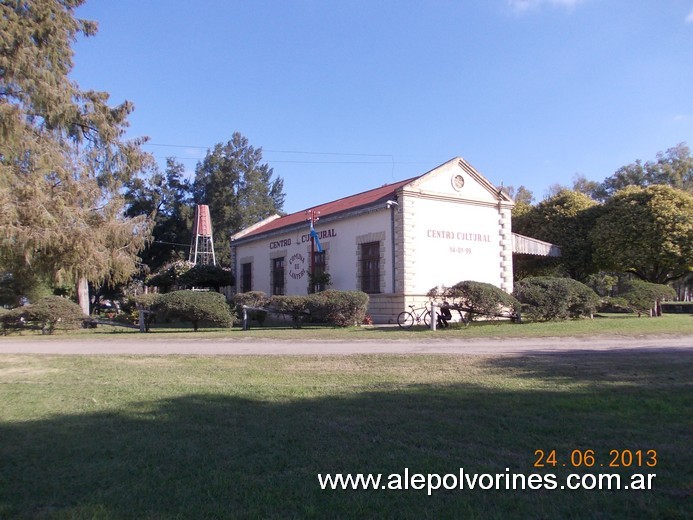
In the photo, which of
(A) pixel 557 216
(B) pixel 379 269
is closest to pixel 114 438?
(B) pixel 379 269

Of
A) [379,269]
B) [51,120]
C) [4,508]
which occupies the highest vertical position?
[51,120]

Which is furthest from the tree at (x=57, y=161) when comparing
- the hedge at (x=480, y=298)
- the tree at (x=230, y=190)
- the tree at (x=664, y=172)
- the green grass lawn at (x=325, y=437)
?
the tree at (x=664, y=172)

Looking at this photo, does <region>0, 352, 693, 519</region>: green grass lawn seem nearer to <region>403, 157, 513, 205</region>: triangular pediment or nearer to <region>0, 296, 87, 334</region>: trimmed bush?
<region>0, 296, 87, 334</region>: trimmed bush

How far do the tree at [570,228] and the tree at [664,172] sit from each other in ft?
70.4

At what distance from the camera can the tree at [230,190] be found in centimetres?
5647

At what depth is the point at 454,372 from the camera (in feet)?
28.5

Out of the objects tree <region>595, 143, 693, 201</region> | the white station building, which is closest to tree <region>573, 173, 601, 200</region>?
Result: tree <region>595, 143, 693, 201</region>

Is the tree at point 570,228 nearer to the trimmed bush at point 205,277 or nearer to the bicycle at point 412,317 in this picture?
the bicycle at point 412,317

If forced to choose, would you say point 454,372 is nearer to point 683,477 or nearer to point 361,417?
point 361,417

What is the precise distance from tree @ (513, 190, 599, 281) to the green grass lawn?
2232 cm

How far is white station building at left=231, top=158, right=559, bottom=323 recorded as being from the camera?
2192cm

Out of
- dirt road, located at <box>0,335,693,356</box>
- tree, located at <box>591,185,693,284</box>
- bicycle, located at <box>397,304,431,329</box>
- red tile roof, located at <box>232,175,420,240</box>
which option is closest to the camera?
dirt road, located at <box>0,335,693,356</box>

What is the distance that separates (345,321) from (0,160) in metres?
11.6

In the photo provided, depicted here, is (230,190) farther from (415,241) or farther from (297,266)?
(415,241)
